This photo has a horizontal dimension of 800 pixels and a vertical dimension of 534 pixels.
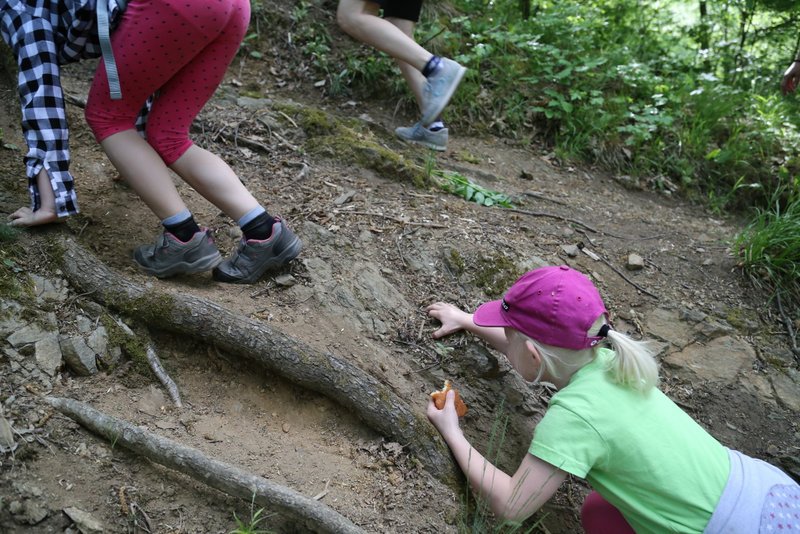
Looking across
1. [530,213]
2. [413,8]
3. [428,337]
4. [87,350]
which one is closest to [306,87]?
[413,8]

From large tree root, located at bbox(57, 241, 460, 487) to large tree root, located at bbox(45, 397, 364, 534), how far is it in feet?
1.53

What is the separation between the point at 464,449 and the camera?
95.7 inches

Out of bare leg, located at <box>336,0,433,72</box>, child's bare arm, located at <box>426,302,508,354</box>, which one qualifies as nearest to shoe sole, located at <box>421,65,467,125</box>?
bare leg, located at <box>336,0,433,72</box>

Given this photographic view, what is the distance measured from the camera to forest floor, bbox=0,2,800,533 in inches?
82.0

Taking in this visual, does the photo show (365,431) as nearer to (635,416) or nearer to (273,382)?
(273,382)

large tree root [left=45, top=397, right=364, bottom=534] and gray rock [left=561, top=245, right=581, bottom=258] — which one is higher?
gray rock [left=561, top=245, right=581, bottom=258]

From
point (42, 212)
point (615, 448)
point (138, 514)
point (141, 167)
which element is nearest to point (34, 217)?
point (42, 212)

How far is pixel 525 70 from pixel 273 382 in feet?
13.0

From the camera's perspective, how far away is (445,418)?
8.19 feet

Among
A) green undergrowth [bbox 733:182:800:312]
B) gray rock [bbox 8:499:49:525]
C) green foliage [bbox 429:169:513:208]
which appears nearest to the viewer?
gray rock [bbox 8:499:49:525]

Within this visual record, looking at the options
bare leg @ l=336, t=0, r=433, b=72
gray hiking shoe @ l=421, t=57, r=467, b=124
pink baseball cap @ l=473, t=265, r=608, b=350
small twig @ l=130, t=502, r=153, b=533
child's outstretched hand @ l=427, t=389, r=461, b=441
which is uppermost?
bare leg @ l=336, t=0, r=433, b=72

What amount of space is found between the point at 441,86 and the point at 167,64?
180cm

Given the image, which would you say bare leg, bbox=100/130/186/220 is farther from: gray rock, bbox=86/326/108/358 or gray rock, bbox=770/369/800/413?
gray rock, bbox=770/369/800/413

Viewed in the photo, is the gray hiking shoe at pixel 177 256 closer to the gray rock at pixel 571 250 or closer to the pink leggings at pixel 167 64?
the pink leggings at pixel 167 64
